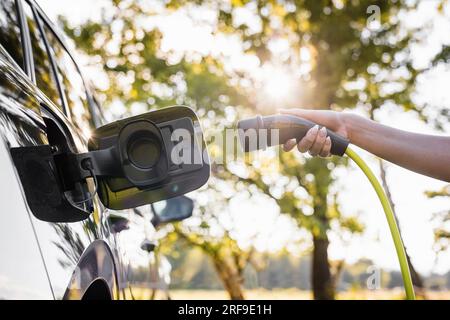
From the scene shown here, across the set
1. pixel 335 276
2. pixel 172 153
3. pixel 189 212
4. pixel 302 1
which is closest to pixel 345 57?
pixel 302 1

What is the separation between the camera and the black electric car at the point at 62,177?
4.59ft

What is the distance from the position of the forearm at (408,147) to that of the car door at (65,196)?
100 centimetres

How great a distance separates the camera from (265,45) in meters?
14.3

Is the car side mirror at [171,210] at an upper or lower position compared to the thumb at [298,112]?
lower

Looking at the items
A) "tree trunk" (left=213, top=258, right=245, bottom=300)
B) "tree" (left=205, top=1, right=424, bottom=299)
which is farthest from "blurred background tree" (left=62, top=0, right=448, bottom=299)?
"tree trunk" (left=213, top=258, right=245, bottom=300)

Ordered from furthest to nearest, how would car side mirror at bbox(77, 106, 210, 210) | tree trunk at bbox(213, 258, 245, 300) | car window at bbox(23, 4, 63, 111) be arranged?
tree trunk at bbox(213, 258, 245, 300), car window at bbox(23, 4, 63, 111), car side mirror at bbox(77, 106, 210, 210)

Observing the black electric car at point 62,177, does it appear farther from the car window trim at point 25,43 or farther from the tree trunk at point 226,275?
the tree trunk at point 226,275

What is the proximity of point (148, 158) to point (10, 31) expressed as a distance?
25.1 inches

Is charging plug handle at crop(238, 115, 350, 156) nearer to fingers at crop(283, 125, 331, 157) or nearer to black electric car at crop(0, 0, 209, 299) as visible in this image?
fingers at crop(283, 125, 331, 157)

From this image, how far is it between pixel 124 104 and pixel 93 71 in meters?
1.31

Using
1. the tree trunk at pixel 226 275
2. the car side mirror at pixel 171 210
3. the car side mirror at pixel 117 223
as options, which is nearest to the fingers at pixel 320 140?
→ the car side mirror at pixel 117 223

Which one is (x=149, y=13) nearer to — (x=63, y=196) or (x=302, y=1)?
(x=302, y=1)

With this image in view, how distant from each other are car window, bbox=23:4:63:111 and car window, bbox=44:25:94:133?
0.32 feet

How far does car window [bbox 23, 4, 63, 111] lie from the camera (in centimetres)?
212
